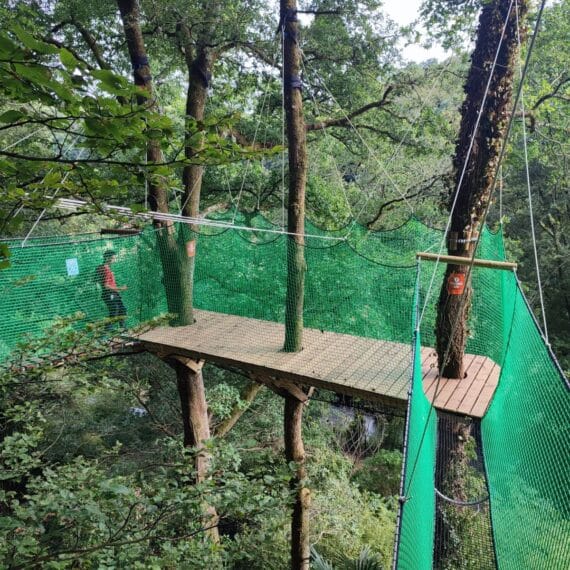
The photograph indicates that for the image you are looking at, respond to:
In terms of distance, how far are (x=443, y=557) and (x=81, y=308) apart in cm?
399

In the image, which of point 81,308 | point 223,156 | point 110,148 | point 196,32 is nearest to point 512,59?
point 223,156

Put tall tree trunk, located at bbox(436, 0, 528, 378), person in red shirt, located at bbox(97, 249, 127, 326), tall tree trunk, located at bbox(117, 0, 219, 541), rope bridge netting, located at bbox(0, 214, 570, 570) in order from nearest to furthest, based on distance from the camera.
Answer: rope bridge netting, located at bbox(0, 214, 570, 570) → tall tree trunk, located at bbox(436, 0, 528, 378) → person in red shirt, located at bbox(97, 249, 127, 326) → tall tree trunk, located at bbox(117, 0, 219, 541)

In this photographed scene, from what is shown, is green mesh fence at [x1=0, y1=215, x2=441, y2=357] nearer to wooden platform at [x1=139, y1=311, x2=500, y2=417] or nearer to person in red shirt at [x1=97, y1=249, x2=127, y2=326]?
person in red shirt at [x1=97, y1=249, x2=127, y2=326]

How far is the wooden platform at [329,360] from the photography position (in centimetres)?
299

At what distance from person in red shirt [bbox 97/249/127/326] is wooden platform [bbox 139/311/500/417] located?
1.42 ft

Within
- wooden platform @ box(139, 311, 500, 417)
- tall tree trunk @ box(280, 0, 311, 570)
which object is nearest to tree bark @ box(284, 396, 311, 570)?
tall tree trunk @ box(280, 0, 311, 570)

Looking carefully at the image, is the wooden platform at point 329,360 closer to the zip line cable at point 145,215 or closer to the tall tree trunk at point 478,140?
the tall tree trunk at point 478,140

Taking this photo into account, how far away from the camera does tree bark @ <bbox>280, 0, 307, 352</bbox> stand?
12.1ft

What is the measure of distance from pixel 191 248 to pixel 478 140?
3.08 metres

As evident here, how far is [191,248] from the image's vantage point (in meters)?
4.73

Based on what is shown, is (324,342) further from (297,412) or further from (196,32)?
(196,32)

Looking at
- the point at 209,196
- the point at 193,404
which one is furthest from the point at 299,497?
the point at 209,196

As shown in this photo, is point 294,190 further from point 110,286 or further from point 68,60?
point 68,60

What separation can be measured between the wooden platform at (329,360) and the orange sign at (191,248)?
792mm
